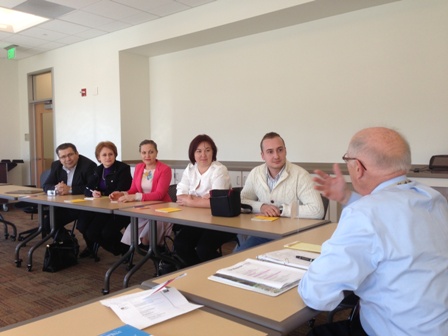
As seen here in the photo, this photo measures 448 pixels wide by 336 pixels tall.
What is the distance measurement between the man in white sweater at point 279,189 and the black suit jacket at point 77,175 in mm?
2064

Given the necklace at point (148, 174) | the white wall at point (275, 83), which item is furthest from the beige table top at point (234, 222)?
the white wall at point (275, 83)

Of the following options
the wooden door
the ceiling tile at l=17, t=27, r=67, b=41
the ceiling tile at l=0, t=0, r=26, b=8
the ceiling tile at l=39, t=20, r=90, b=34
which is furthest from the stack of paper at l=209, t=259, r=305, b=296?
the wooden door

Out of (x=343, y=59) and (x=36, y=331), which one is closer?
(x=36, y=331)

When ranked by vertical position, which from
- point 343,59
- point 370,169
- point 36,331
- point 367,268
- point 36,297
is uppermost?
point 343,59

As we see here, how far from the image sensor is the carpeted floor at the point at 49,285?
120 inches

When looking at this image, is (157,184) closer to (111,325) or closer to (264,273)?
(264,273)

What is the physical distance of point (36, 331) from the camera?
1134 mm

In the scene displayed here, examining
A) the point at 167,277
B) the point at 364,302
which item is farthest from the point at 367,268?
the point at 167,277

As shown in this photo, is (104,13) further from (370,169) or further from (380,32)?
(370,169)

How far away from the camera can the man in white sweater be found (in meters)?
2.73

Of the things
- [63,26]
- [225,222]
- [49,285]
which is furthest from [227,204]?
[63,26]

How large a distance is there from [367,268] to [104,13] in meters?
5.63

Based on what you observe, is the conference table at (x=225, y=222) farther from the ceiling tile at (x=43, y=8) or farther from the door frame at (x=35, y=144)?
the door frame at (x=35, y=144)

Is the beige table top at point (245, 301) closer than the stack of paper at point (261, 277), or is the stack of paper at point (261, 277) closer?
the beige table top at point (245, 301)
